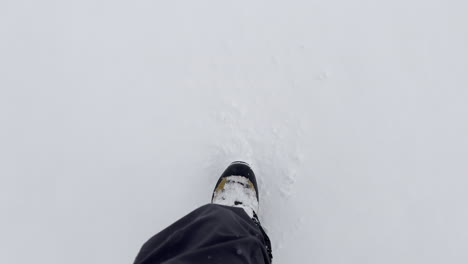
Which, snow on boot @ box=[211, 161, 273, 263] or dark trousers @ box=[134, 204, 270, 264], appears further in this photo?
snow on boot @ box=[211, 161, 273, 263]

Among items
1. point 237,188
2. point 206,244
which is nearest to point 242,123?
point 237,188

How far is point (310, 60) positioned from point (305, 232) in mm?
759

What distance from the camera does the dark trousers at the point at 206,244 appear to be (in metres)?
1.05

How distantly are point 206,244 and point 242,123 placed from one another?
2.08 ft

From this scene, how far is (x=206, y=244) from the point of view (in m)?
1.09

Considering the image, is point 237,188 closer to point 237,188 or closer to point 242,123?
point 237,188

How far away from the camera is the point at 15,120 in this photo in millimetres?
1677

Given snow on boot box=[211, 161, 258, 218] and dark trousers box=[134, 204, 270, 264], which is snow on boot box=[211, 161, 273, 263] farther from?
dark trousers box=[134, 204, 270, 264]

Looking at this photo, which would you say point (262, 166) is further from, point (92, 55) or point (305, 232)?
point (92, 55)

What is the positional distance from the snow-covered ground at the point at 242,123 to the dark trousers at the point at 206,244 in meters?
0.45

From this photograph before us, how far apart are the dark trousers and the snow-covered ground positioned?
448 mm

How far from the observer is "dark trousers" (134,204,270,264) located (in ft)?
3.45

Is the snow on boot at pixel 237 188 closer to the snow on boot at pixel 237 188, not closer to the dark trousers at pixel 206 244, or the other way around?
the snow on boot at pixel 237 188

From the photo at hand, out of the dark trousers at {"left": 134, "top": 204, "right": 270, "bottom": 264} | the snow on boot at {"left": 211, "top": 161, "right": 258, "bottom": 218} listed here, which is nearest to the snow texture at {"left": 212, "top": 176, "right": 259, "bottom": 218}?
the snow on boot at {"left": 211, "top": 161, "right": 258, "bottom": 218}
